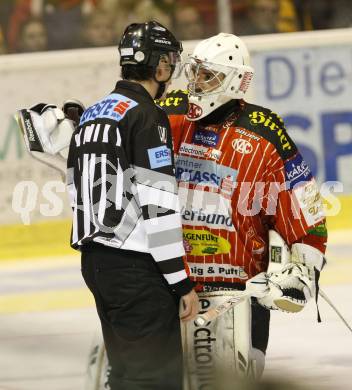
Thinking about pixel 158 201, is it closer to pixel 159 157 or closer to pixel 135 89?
pixel 159 157

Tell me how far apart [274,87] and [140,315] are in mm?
4781

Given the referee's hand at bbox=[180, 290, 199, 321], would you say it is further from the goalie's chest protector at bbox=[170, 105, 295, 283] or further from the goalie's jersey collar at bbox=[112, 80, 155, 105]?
the goalie's jersey collar at bbox=[112, 80, 155, 105]

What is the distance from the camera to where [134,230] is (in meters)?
3.47

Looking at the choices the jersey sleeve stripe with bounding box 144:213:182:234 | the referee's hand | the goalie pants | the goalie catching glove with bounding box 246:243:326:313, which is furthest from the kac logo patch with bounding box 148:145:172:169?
the goalie catching glove with bounding box 246:243:326:313

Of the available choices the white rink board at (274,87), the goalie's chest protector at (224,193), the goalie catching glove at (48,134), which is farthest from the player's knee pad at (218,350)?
the white rink board at (274,87)

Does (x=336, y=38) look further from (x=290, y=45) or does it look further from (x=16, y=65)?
(x=16, y=65)

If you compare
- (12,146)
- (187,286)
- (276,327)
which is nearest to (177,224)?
(187,286)

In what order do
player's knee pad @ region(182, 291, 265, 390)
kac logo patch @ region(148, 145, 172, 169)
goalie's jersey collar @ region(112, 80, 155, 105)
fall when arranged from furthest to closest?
player's knee pad @ region(182, 291, 265, 390)
goalie's jersey collar @ region(112, 80, 155, 105)
kac logo patch @ region(148, 145, 172, 169)

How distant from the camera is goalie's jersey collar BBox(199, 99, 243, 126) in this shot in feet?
12.9

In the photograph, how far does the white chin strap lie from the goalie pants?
643mm

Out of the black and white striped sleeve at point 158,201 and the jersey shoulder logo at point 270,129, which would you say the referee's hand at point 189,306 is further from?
the jersey shoulder logo at point 270,129

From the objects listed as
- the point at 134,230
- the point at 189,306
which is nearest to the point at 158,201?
the point at 134,230

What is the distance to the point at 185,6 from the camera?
8.15 meters

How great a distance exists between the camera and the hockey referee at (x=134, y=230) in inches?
135
